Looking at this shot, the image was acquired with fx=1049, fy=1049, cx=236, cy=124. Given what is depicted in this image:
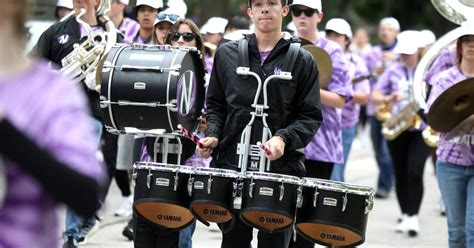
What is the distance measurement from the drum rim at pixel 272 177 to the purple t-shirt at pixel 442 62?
114 inches

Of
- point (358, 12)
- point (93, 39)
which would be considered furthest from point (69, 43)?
point (358, 12)

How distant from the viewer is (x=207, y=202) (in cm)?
542

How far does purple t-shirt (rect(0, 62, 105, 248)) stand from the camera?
2609mm

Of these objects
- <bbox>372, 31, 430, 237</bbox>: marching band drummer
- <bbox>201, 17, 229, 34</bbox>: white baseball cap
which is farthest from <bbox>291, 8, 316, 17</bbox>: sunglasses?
<bbox>201, 17, 229, 34</bbox>: white baseball cap

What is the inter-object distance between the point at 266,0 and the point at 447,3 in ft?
8.90

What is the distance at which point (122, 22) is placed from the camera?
9.26m

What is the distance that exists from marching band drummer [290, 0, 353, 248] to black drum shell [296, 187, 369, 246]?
173 centimetres

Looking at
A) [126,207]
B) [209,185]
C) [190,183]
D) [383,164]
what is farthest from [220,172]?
[383,164]

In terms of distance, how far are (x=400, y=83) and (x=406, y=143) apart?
877 millimetres

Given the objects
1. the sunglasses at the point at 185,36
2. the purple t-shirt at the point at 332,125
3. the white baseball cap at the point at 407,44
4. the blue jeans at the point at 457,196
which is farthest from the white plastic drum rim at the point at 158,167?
the white baseball cap at the point at 407,44

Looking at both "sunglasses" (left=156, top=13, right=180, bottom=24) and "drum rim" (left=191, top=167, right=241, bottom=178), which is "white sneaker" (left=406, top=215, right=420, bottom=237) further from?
"drum rim" (left=191, top=167, right=241, bottom=178)

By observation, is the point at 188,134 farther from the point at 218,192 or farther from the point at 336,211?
the point at 336,211

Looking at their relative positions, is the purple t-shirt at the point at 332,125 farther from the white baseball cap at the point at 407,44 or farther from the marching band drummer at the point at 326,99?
the white baseball cap at the point at 407,44

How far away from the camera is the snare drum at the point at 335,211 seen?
17.9 feet
